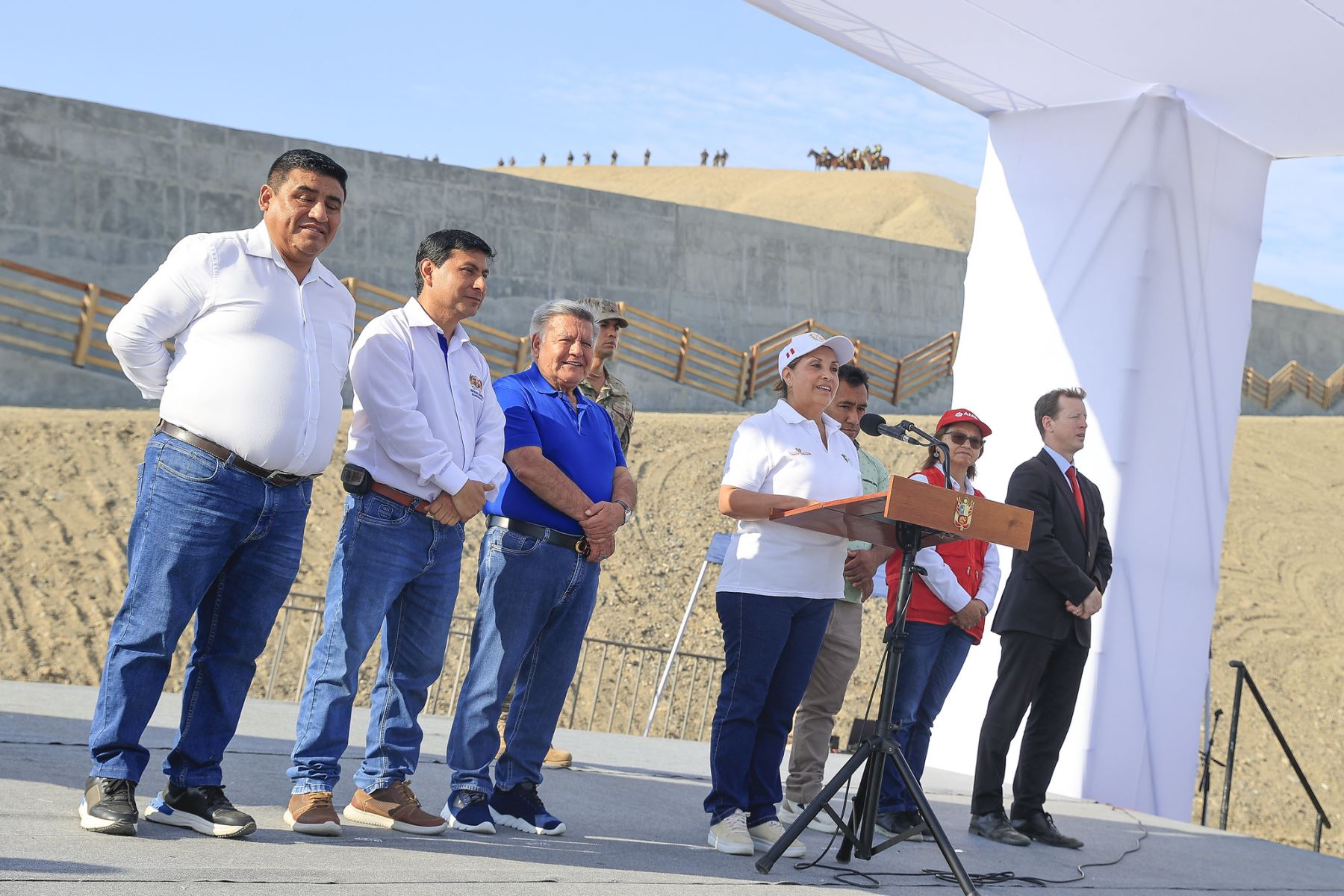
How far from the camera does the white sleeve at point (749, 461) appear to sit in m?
4.35

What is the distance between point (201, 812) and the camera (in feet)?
11.2

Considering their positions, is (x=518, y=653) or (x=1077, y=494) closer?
(x=518, y=653)

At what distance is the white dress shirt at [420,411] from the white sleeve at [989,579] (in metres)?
2.25

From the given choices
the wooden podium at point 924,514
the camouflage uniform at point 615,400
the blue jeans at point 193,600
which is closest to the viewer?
the blue jeans at point 193,600

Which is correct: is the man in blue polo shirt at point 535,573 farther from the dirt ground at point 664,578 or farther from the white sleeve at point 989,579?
the dirt ground at point 664,578

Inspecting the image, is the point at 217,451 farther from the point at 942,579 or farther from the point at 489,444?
the point at 942,579

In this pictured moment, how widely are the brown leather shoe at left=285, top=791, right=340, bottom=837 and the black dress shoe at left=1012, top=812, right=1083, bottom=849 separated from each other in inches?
114

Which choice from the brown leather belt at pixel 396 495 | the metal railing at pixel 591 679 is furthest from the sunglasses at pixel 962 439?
the metal railing at pixel 591 679

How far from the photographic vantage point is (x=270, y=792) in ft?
13.4

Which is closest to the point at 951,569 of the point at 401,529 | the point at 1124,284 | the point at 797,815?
the point at 797,815

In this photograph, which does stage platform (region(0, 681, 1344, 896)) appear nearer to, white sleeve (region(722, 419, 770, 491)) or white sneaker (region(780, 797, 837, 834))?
white sneaker (region(780, 797, 837, 834))

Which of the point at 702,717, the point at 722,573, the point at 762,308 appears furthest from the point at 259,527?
the point at 762,308

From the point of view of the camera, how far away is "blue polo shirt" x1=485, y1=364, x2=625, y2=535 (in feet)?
13.5

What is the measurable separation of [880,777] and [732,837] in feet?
1.70
